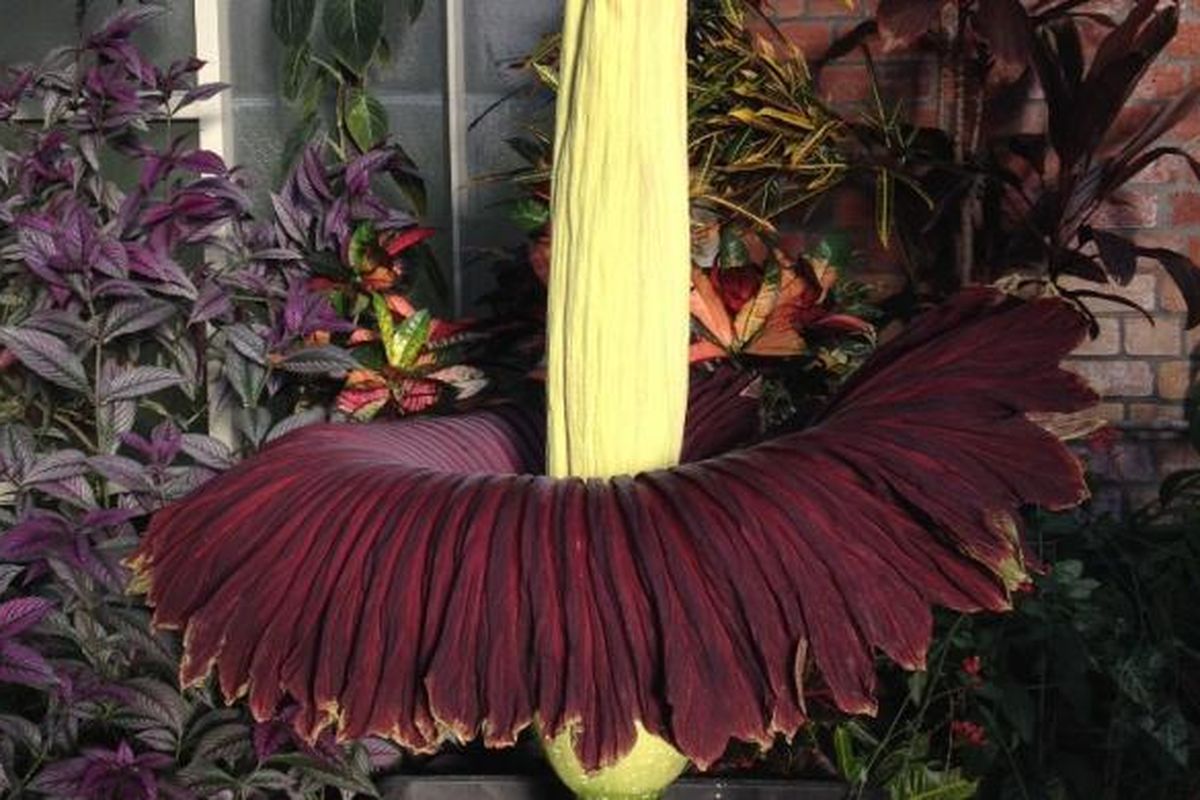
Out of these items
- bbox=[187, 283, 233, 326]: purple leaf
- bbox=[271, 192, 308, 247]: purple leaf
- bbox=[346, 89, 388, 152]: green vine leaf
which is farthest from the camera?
bbox=[346, 89, 388, 152]: green vine leaf

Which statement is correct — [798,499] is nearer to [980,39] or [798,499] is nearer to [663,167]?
[663,167]

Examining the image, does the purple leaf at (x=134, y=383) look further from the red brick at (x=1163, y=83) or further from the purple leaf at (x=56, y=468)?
the red brick at (x=1163, y=83)

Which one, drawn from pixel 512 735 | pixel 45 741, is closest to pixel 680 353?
pixel 512 735

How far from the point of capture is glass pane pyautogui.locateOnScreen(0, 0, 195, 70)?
2783 mm

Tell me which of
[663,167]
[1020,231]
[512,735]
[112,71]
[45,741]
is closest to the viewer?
[512,735]

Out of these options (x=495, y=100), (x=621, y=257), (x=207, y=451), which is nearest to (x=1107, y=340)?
(x=495, y=100)

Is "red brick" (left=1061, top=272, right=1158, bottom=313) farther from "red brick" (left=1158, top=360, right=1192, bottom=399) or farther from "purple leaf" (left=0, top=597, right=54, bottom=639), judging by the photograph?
"purple leaf" (left=0, top=597, right=54, bottom=639)

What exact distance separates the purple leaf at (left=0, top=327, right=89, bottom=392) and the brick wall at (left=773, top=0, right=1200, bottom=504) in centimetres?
129

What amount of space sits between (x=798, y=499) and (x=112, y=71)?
1.45 metres

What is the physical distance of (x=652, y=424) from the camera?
0.92 m

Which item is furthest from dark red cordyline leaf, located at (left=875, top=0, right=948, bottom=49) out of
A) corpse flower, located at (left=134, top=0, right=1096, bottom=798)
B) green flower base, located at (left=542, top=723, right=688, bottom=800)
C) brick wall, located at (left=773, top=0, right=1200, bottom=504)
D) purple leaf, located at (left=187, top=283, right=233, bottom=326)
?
green flower base, located at (left=542, top=723, right=688, bottom=800)

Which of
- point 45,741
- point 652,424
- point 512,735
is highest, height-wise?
point 652,424

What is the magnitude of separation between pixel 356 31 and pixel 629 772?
6.30 ft

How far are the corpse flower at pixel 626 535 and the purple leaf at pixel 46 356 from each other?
2.98 feet
